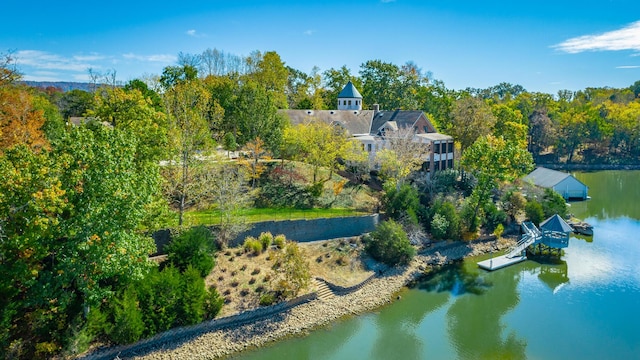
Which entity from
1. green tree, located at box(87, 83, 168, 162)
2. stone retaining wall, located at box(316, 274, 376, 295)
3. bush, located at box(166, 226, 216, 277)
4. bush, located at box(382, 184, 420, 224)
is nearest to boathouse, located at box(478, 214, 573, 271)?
bush, located at box(382, 184, 420, 224)

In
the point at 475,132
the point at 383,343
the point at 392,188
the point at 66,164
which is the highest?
the point at 475,132

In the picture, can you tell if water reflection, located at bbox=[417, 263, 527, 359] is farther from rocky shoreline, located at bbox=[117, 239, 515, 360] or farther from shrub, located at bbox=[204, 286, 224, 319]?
shrub, located at bbox=[204, 286, 224, 319]

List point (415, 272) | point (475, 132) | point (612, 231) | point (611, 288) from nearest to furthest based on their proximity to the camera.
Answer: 1. point (611, 288)
2. point (415, 272)
3. point (612, 231)
4. point (475, 132)

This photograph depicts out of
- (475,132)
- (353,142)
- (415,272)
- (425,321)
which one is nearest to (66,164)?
(425,321)

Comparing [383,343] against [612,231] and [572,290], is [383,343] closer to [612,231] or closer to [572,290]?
[572,290]

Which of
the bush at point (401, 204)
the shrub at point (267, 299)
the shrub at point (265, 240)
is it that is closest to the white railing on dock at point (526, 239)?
the bush at point (401, 204)
